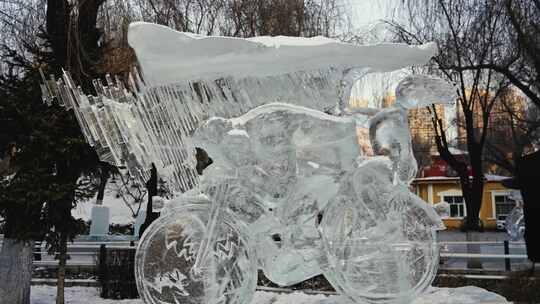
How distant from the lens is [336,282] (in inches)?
148

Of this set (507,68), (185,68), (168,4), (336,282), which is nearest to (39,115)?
(168,4)

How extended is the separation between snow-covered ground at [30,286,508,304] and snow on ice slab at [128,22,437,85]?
5.77 ft

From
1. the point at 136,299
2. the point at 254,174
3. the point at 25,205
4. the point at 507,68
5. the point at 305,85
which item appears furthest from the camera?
the point at 507,68

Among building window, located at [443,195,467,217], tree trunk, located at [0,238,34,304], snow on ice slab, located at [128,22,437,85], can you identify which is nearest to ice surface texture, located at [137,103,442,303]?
snow on ice slab, located at [128,22,437,85]

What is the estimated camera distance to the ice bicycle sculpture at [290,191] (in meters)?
3.64

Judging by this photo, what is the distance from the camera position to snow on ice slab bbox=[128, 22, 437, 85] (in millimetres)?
3625

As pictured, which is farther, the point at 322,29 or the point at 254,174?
the point at 322,29

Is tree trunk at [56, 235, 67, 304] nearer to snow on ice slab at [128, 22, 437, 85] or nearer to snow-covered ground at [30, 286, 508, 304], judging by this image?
snow-covered ground at [30, 286, 508, 304]

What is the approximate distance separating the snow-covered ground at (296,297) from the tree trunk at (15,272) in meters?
0.64

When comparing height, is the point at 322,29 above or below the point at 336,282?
above

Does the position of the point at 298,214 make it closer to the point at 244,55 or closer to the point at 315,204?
the point at 315,204

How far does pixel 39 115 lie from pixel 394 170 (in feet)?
16.6

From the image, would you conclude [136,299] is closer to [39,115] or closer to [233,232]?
[39,115]

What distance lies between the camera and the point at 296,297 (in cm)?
659
